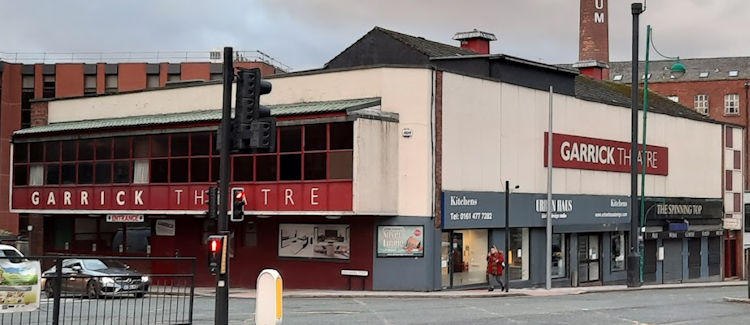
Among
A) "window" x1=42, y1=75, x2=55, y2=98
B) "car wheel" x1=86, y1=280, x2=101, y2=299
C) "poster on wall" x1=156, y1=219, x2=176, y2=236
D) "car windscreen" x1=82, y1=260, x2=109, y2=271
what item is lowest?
"car windscreen" x1=82, y1=260, x2=109, y2=271

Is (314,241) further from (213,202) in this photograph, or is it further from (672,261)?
(672,261)

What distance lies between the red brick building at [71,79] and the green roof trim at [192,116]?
34668 millimetres

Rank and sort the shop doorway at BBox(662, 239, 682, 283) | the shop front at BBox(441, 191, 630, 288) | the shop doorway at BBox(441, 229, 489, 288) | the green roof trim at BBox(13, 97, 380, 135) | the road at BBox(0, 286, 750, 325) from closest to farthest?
1. the road at BBox(0, 286, 750, 325)
2. the green roof trim at BBox(13, 97, 380, 135)
3. the shop doorway at BBox(441, 229, 489, 288)
4. the shop front at BBox(441, 191, 630, 288)
5. the shop doorway at BBox(662, 239, 682, 283)

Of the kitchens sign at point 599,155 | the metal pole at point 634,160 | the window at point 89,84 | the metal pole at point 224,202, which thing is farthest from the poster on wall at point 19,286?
the window at point 89,84

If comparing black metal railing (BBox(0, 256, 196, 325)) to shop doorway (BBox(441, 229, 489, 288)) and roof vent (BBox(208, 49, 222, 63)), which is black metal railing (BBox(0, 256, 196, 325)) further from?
roof vent (BBox(208, 49, 222, 63))

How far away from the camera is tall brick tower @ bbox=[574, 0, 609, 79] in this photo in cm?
8350

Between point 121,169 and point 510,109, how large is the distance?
579 inches

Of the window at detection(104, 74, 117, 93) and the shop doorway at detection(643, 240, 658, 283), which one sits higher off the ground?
the window at detection(104, 74, 117, 93)

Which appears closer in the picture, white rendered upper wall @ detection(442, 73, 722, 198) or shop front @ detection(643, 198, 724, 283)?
white rendered upper wall @ detection(442, 73, 722, 198)

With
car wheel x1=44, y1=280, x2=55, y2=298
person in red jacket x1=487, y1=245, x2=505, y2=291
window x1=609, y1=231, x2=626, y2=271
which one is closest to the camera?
car wheel x1=44, y1=280, x2=55, y2=298

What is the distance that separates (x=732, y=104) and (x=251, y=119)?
7580 centimetres

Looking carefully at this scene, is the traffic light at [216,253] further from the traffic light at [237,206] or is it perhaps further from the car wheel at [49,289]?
the car wheel at [49,289]

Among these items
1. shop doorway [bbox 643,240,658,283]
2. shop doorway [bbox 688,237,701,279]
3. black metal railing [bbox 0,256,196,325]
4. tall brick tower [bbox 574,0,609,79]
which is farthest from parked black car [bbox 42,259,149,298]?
tall brick tower [bbox 574,0,609,79]

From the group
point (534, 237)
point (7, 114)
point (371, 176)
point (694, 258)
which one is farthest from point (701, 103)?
point (371, 176)
